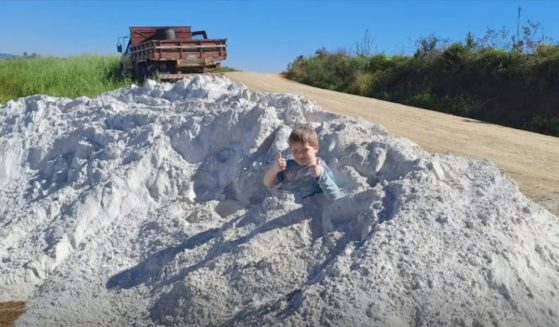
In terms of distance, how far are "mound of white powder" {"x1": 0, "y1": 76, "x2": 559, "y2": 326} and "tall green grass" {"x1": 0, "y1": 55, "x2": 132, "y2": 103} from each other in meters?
6.90

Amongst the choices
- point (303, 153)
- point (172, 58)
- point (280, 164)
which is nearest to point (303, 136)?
point (303, 153)

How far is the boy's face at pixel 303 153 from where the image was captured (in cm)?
485

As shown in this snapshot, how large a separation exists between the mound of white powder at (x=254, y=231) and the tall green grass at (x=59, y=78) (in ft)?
22.6

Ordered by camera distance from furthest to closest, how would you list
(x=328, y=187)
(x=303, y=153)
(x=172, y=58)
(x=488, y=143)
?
(x=172, y=58) → (x=488, y=143) → (x=303, y=153) → (x=328, y=187)

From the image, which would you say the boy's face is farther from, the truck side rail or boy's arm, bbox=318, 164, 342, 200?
the truck side rail

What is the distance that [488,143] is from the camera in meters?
9.34

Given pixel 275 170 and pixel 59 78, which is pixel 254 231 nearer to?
pixel 275 170

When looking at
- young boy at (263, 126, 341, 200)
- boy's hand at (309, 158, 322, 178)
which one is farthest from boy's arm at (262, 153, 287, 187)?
boy's hand at (309, 158, 322, 178)

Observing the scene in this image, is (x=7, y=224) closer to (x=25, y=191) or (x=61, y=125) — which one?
(x=25, y=191)

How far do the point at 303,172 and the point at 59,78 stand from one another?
41.5ft

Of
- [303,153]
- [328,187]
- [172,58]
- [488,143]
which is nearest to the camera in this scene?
[328,187]

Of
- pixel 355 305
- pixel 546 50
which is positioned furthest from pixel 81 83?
pixel 355 305

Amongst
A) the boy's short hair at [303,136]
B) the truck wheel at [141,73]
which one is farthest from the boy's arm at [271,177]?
the truck wheel at [141,73]

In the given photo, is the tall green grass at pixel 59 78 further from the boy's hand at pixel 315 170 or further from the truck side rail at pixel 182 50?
the boy's hand at pixel 315 170
